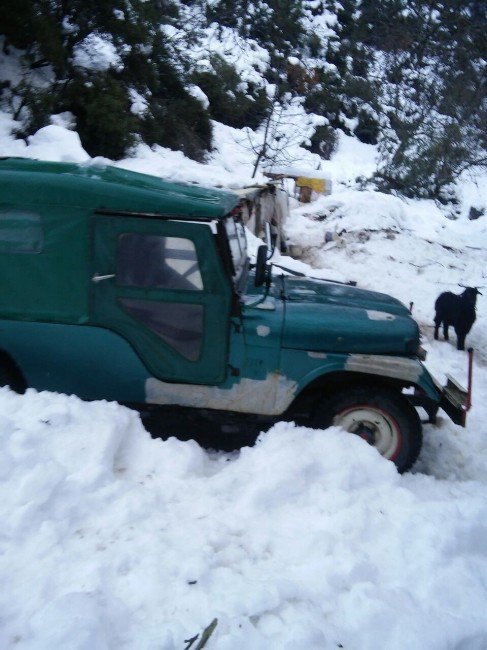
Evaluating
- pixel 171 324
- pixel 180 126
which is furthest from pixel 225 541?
pixel 180 126

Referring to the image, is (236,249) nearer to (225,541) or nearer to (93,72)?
(225,541)

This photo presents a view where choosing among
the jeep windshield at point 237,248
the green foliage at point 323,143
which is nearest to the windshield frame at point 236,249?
the jeep windshield at point 237,248

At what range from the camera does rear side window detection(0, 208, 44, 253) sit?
3.10 meters

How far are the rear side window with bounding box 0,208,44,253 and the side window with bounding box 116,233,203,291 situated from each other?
52 centimetres

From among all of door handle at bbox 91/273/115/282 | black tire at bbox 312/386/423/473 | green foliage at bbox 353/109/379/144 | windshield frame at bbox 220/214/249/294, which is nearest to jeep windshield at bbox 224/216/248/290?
windshield frame at bbox 220/214/249/294

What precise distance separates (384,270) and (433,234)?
4.48 m

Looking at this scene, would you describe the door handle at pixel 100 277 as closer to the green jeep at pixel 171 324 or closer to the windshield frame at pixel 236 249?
the green jeep at pixel 171 324

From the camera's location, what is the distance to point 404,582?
2.24m

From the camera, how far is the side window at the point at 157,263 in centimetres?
310

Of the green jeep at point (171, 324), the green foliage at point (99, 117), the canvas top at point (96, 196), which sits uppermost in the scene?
the green foliage at point (99, 117)

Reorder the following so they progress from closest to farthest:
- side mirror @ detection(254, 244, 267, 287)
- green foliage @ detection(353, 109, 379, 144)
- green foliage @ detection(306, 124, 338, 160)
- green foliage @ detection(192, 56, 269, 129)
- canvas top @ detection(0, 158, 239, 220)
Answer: canvas top @ detection(0, 158, 239, 220) → side mirror @ detection(254, 244, 267, 287) → green foliage @ detection(192, 56, 269, 129) → green foliage @ detection(306, 124, 338, 160) → green foliage @ detection(353, 109, 379, 144)

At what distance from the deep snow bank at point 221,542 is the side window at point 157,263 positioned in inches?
32.9

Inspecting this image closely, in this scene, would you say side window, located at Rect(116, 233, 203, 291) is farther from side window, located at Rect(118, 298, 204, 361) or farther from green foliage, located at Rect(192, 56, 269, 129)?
green foliage, located at Rect(192, 56, 269, 129)

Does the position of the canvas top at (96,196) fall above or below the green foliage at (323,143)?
below
